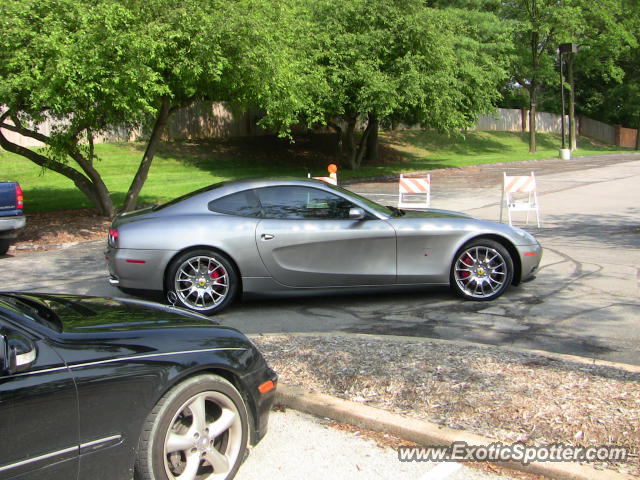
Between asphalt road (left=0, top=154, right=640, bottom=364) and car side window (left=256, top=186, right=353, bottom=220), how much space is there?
1.07m

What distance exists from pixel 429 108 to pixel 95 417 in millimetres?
23483

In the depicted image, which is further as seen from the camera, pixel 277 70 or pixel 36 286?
pixel 277 70

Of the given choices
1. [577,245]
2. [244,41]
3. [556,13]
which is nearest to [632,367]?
[577,245]

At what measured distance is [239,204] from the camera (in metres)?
7.59

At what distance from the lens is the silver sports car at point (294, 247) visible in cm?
732

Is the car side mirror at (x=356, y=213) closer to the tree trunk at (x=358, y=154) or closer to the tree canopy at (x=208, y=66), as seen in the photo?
the tree canopy at (x=208, y=66)

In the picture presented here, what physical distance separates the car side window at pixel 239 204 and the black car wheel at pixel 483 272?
7.79 ft

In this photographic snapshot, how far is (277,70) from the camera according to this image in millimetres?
14492

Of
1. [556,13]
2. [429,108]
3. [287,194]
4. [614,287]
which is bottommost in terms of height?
[614,287]

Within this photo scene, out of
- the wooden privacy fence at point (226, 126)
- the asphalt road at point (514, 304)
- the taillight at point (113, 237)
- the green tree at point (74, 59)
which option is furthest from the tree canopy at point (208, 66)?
the taillight at point (113, 237)

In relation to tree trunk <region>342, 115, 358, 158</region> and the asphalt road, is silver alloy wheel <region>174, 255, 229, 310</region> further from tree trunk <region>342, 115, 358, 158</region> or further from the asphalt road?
tree trunk <region>342, 115, 358, 158</region>

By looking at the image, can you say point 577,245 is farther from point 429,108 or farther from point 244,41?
point 429,108

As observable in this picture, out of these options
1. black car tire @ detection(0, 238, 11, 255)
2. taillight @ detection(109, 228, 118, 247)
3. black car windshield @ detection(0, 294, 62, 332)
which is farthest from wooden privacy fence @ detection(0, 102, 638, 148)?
black car windshield @ detection(0, 294, 62, 332)

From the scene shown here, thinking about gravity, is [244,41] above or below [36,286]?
above
